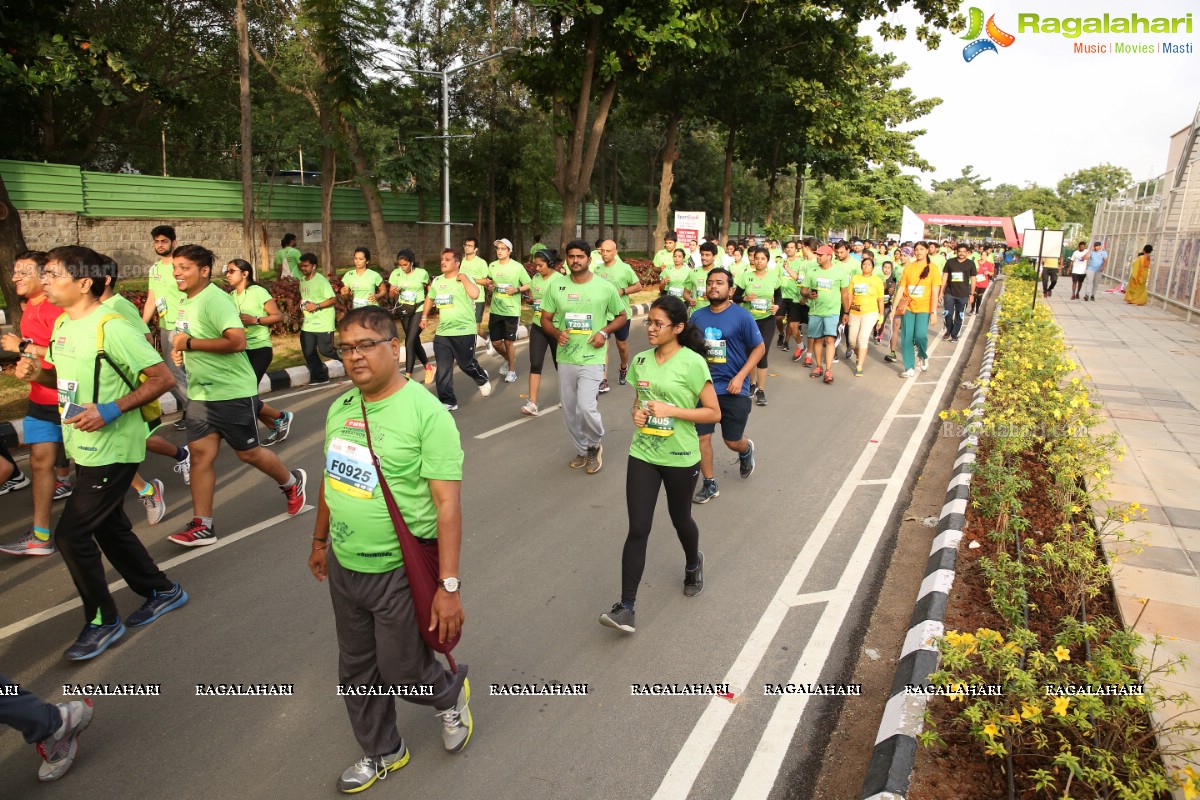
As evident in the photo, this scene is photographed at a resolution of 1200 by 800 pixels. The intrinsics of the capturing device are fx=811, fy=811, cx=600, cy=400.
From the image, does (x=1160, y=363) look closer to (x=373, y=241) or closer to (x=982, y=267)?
(x=982, y=267)

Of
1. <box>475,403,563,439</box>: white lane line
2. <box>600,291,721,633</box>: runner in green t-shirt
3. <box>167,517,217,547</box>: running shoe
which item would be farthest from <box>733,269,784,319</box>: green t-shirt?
<box>167,517,217,547</box>: running shoe

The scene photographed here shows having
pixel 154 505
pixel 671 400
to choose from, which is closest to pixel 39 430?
pixel 154 505

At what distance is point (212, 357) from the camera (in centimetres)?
534

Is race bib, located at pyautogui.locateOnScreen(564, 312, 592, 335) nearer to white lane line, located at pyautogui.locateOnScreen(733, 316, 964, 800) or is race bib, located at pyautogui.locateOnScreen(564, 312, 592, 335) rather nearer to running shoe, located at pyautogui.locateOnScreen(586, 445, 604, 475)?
running shoe, located at pyautogui.locateOnScreen(586, 445, 604, 475)

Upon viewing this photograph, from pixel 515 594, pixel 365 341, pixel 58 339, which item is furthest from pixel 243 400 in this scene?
pixel 365 341

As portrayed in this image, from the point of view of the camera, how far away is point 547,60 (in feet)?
53.3

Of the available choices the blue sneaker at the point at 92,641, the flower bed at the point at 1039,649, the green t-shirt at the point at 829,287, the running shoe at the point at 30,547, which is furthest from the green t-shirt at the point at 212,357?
the green t-shirt at the point at 829,287

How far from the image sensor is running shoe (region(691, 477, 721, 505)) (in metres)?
6.41

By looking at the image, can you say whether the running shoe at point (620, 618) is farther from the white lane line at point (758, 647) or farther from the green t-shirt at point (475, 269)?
the green t-shirt at point (475, 269)

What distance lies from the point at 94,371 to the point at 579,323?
3.90 metres

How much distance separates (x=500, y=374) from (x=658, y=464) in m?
7.36

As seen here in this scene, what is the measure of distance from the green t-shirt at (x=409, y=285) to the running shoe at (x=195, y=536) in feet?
16.0

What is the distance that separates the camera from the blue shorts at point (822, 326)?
35.2 feet

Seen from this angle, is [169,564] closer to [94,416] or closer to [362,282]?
[94,416]
